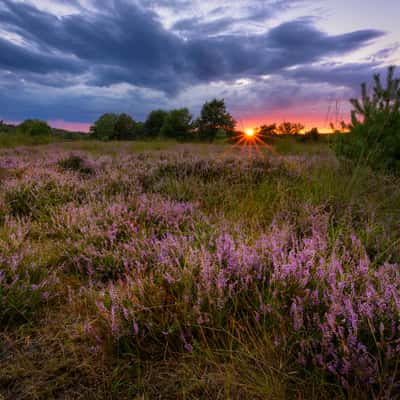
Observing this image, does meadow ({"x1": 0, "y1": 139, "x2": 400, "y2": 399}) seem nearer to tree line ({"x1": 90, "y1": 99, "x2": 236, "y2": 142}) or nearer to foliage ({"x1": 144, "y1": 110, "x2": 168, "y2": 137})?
tree line ({"x1": 90, "y1": 99, "x2": 236, "y2": 142})

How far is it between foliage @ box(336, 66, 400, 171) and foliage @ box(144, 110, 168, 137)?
53.7 meters

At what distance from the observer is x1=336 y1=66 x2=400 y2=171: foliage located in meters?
5.04

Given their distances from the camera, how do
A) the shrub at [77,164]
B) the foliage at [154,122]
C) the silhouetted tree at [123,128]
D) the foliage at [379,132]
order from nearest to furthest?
the foliage at [379,132] < the shrub at [77,164] < the foliage at [154,122] < the silhouetted tree at [123,128]

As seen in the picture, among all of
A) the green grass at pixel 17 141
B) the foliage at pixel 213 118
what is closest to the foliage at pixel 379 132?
the green grass at pixel 17 141

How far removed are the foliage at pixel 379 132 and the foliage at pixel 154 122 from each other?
5372cm

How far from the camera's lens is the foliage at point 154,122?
5700 cm

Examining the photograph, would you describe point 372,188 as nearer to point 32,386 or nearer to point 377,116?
point 377,116

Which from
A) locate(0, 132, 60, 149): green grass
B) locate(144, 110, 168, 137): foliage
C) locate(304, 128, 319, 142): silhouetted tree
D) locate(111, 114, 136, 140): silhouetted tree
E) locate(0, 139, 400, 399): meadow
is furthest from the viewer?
locate(111, 114, 136, 140): silhouetted tree

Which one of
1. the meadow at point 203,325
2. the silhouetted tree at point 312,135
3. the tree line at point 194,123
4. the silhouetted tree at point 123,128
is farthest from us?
the silhouetted tree at point 123,128

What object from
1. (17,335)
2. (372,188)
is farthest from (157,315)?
(372,188)

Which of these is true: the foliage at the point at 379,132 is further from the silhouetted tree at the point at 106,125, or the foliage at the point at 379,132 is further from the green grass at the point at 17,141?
the silhouetted tree at the point at 106,125

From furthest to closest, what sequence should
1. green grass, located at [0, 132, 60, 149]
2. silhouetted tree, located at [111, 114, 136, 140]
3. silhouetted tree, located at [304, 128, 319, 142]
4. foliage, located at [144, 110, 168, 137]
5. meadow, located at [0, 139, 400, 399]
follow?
silhouetted tree, located at [111, 114, 136, 140] → foliage, located at [144, 110, 168, 137] → silhouetted tree, located at [304, 128, 319, 142] → green grass, located at [0, 132, 60, 149] → meadow, located at [0, 139, 400, 399]

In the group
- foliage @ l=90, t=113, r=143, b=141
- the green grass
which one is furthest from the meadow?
foliage @ l=90, t=113, r=143, b=141

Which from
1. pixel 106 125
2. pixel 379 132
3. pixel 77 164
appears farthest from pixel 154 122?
pixel 379 132
